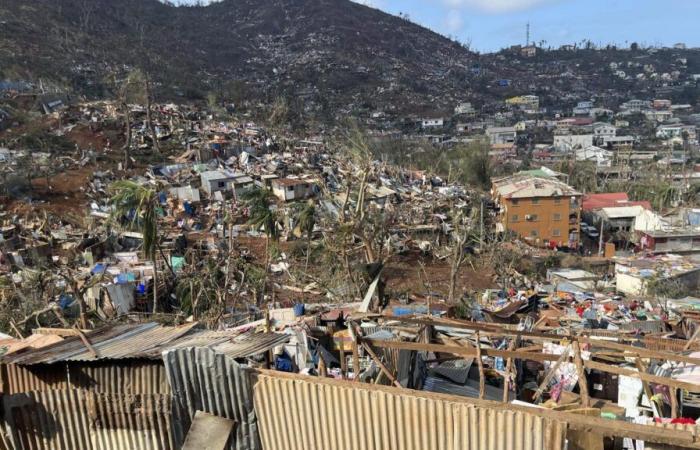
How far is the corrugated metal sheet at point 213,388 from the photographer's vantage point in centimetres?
321

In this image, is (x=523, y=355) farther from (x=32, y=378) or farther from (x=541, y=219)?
(x=541, y=219)

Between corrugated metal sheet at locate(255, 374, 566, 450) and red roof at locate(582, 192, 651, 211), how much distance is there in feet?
97.1

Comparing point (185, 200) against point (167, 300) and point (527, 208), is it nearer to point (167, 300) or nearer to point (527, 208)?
point (167, 300)

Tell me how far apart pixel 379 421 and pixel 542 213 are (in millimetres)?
25692

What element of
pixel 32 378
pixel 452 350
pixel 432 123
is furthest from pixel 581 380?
pixel 432 123

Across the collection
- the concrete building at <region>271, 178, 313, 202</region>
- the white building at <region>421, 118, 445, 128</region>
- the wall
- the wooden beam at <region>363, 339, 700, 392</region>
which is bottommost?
the wall

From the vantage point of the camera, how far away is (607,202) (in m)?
30.2

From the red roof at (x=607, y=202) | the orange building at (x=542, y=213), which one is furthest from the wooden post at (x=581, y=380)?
the red roof at (x=607, y=202)

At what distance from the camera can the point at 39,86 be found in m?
32.6

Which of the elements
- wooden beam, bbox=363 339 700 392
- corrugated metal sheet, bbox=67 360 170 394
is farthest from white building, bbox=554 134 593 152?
corrugated metal sheet, bbox=67 360 170 394

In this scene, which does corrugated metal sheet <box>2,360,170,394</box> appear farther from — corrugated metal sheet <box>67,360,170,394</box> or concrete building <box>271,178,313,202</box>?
concrete building <box>271,178,313,202</box>

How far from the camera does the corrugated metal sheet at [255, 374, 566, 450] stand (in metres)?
2.62

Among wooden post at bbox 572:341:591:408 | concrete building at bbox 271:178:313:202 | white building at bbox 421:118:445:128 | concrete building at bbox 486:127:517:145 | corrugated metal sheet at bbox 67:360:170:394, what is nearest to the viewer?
wooden post at bbox 572:341:591:408

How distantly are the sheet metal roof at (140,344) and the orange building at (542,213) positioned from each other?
2358 cm
